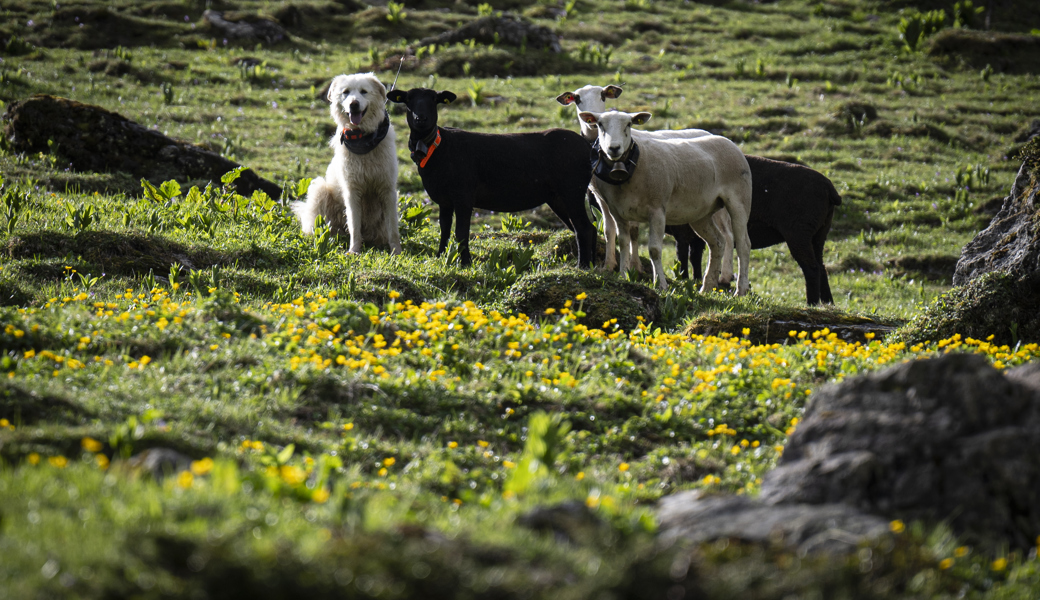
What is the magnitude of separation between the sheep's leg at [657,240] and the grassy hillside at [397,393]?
0.62m

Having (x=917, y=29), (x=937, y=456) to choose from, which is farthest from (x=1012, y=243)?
(x=917, y=29)

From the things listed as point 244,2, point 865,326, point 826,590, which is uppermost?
point 244,2

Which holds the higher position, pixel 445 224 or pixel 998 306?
pixel 445 224

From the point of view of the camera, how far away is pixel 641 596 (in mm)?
2736

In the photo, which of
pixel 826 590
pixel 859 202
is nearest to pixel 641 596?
pixel 826 590

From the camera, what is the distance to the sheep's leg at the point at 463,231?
9.88 metres

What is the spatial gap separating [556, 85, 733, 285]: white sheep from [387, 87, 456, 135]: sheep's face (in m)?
1.98

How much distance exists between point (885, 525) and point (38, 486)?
3.41 meters

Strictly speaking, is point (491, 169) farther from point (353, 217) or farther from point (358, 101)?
point (353, 217)

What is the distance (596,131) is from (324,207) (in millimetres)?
3901

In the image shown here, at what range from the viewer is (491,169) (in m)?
9.99

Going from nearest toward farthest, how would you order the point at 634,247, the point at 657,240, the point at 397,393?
the point at 397,393 → the point at 657,240 → the point at 634,247

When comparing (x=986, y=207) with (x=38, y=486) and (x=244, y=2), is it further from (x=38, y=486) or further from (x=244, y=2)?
(x=244, y=2)

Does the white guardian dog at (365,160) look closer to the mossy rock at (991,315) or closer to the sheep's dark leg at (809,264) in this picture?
the sheep's dark leg at (809,264)
